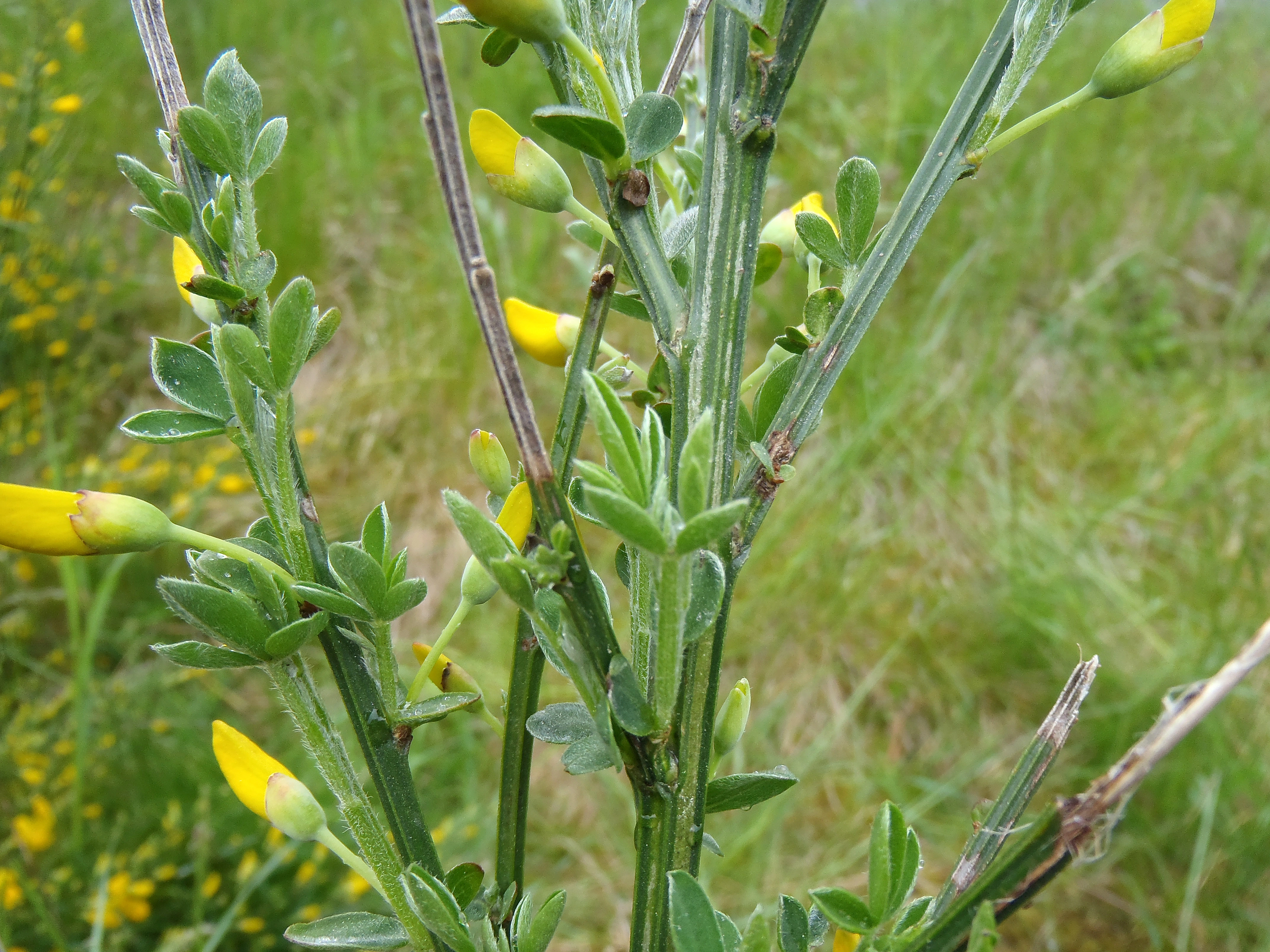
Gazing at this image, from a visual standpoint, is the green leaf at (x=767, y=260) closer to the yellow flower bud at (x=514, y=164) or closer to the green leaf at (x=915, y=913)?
the yellow flower bud at (x=514, y=164)

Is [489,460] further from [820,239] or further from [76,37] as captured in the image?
[76,37]

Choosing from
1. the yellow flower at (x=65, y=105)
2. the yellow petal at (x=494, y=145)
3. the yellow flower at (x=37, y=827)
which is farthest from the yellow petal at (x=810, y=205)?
the yellow flower at (x=65, y=105)

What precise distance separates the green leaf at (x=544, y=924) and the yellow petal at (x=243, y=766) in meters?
0.09

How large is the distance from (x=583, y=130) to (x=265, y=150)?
0.10 m

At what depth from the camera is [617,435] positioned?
212mm

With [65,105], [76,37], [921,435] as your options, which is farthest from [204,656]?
[76,37]

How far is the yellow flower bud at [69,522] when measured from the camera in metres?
0.25

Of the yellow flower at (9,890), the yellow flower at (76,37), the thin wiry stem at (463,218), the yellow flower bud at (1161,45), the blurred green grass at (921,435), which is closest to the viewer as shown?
the thin wiry stem at (463,218)

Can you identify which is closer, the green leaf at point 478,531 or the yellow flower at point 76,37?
the green leaf at point 478,531

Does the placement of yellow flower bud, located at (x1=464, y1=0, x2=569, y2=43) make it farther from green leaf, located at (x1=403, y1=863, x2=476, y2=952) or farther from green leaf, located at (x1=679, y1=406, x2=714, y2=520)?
green leaf, located at (x1=403, y1=863, x2=476, y2=952)

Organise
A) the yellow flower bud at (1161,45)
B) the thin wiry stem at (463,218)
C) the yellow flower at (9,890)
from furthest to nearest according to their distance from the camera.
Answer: the yellow flower at (9,890)
the yellow flower bud at (1161,45)
the thin wiry stem at (463,218)

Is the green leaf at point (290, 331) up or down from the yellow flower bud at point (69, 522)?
up

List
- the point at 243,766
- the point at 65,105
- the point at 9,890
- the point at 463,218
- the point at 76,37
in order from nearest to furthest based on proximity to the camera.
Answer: the point at 463,218, the point at 243,766, the point at 9,890, the point at 65,105, the point at 76,37

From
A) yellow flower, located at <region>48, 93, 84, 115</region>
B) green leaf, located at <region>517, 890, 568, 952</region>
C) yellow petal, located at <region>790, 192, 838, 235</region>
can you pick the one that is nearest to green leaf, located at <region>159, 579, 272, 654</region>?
green leaf, located at <region>517, 890, 568, 952</region>
